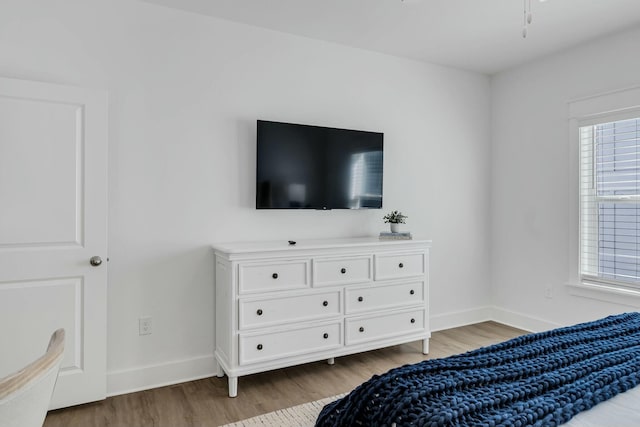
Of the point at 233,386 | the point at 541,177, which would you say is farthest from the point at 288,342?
the point at 541,177

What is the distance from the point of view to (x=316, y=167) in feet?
10.7

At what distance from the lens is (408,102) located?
12.7ft

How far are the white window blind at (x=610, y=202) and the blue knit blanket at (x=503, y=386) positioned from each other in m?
2.02

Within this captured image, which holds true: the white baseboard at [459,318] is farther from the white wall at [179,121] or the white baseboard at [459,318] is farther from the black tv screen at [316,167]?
the black tv screen at [316,167]

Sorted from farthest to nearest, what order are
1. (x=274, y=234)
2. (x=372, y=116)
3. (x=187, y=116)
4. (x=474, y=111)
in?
(x=474, y=111) → (x=372, y=116) → (x=274, y=234) → (x=187, y=116)

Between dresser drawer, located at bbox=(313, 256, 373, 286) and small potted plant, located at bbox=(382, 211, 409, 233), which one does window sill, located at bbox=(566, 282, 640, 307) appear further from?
dresser drawer, located at bbox=(313, 256, 373, 286)

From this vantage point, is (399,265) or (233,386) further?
(399,265)

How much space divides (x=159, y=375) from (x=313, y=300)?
1163mm

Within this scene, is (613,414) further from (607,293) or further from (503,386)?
(607,293)

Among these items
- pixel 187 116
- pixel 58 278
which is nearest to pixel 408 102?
pixel 187 116

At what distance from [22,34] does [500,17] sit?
3181mm

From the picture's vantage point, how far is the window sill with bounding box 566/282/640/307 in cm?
320

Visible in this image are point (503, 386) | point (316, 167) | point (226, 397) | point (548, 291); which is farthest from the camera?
point (548, 291)

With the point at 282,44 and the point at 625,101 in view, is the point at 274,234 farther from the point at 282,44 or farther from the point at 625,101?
the point at 625,101
